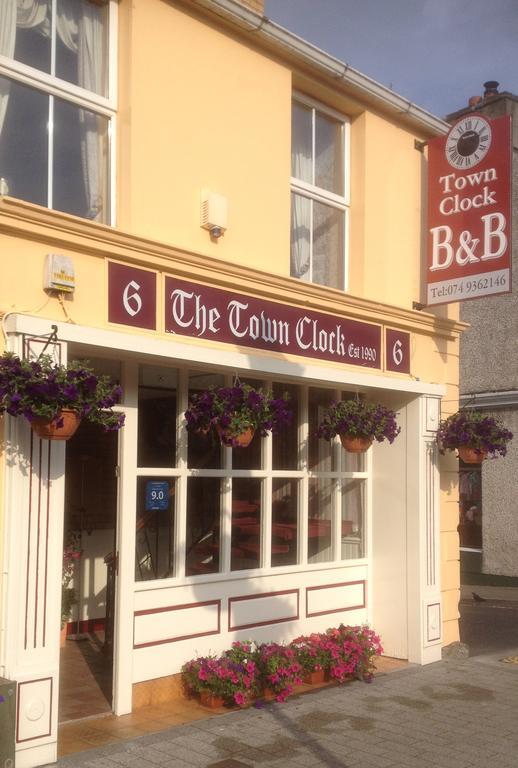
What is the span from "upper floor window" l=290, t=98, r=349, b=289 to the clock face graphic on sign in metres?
1.08

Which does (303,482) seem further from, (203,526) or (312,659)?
(312,659)

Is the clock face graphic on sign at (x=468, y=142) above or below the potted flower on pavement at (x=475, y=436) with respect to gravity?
above

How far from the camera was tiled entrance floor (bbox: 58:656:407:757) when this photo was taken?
5992mm

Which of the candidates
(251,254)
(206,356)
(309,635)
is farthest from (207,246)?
(309,635)

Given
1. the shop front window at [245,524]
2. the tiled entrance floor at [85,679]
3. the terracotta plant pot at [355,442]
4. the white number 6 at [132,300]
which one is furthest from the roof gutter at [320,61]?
the tiled entrance floor at [85,679]

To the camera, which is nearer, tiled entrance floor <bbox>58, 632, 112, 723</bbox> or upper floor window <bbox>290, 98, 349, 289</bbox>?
tiled entrance floor <bbox>58, 632, 112, 723</bbox>

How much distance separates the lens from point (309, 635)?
804 cm

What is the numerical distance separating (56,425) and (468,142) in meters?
5.39

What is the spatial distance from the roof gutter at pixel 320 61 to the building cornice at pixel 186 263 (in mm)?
2104

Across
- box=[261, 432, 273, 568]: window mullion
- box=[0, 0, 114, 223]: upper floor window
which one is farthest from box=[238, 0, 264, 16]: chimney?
box=[261, 432, 273, 568]: window mullion

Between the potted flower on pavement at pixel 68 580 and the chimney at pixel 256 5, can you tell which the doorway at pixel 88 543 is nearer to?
the potted flower on pavement at pixel 68 580

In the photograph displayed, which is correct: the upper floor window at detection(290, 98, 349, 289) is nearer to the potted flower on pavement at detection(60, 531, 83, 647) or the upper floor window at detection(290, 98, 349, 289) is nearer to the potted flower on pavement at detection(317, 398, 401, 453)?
the potted flower on pavement at detection(317, 398, 401, 453)

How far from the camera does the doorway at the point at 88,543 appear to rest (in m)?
9.21

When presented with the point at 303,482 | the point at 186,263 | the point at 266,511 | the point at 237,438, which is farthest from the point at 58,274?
the point at 303,482
